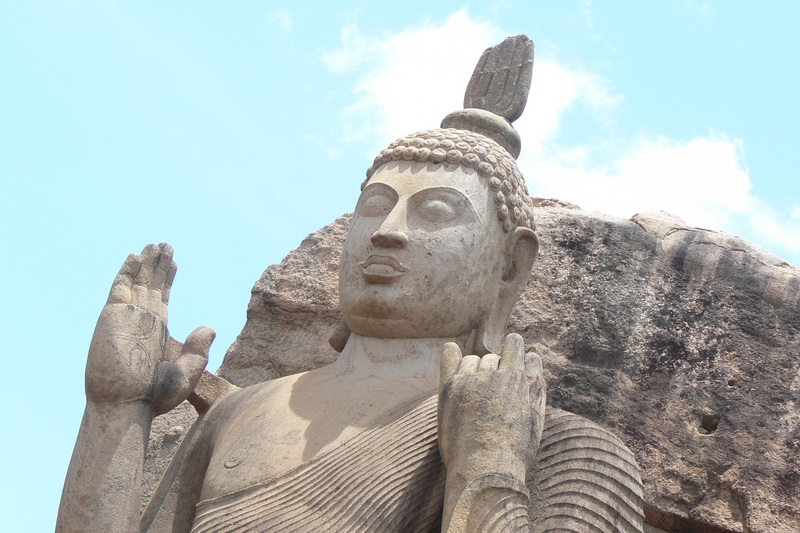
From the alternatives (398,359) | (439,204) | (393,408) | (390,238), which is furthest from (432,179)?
(393,408)

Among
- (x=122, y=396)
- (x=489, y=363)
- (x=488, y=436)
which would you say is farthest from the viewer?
(x=122, y=396)

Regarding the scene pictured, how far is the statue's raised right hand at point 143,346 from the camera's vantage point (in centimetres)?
582

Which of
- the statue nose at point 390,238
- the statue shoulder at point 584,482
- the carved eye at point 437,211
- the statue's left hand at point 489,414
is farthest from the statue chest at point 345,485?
the carved eye at point 437,211

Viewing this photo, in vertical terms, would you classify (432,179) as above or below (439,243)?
above

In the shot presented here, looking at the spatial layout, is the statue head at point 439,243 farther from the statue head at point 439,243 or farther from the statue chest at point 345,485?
the statue chest at point 345,485

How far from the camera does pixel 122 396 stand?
5832mm

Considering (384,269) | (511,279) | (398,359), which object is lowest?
(398,359)

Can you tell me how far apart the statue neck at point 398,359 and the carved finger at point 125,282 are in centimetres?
94

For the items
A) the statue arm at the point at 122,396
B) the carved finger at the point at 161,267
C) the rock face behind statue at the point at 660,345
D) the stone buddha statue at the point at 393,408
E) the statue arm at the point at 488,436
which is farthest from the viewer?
the rock face behind statue at the point at 660,345

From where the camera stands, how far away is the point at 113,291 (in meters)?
6.05

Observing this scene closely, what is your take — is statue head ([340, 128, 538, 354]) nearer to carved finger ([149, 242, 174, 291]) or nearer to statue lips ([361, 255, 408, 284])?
statue lips ([361, 255, 408, 284])

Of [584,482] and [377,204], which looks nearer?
[584,482]

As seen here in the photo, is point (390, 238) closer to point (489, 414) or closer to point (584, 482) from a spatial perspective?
point (489, 414)

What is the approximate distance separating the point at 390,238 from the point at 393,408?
2.26ft
